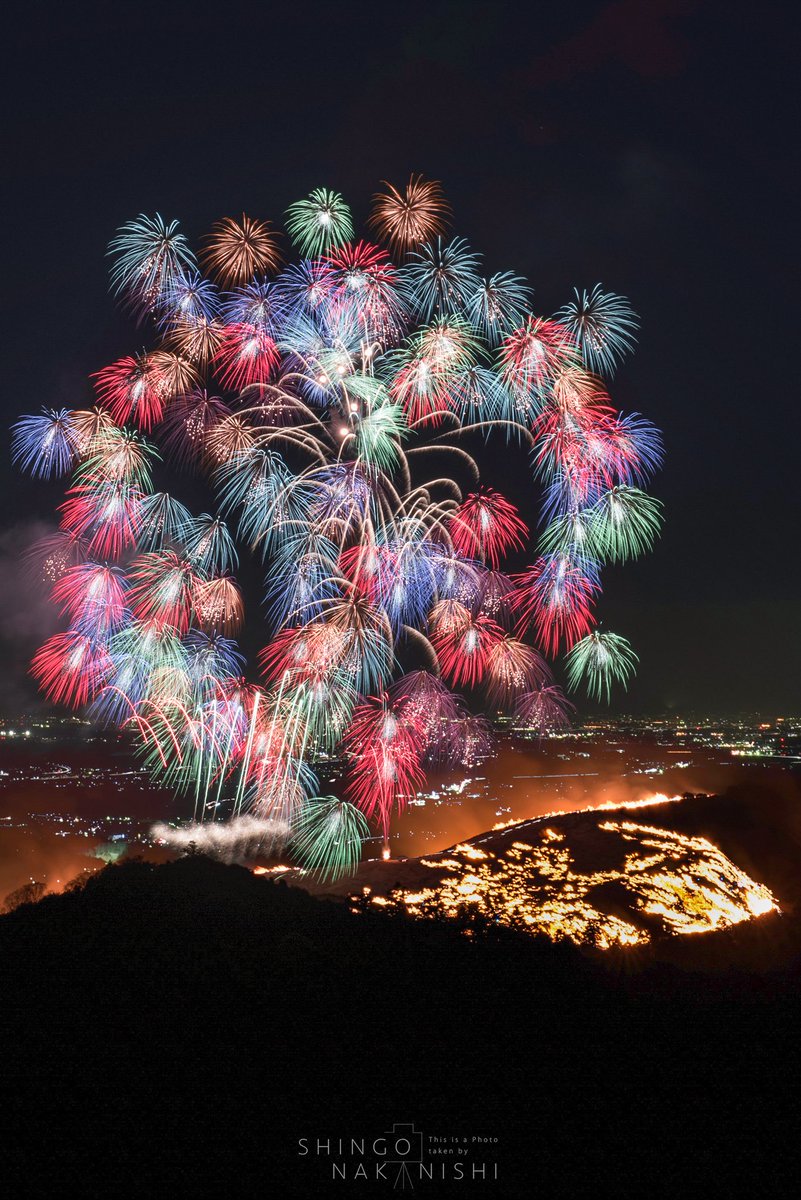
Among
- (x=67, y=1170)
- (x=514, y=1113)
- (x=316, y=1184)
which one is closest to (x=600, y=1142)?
(x=514, y=1113)

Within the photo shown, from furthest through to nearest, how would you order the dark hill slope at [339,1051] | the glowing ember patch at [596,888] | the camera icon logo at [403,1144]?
the glowing ember patch at [596,888]
the camera icon logo at [403,1144]
the dark hill slope at [339,1051]

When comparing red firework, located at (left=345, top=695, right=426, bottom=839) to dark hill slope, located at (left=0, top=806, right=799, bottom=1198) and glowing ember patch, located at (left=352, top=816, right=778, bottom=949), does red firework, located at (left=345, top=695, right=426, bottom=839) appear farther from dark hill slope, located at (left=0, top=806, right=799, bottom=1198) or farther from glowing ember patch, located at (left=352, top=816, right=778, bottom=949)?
dark hill slope, located at (left=0, top=806, right=799, bottom=1198)

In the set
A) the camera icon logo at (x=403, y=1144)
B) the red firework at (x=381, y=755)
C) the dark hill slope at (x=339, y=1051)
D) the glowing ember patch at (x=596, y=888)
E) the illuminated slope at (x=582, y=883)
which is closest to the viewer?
the dark hill slope at (x=339, y=1051)

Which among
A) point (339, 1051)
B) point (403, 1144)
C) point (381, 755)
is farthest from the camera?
point (381, 755)

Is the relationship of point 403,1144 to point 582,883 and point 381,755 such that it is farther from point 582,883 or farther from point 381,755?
point 381,755

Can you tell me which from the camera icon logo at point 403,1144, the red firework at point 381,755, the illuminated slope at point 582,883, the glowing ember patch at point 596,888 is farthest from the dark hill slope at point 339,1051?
the red firework at point 381,755

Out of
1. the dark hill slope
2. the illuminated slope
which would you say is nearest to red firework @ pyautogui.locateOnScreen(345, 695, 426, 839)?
the illuminated slope

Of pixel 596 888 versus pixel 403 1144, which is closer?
pixel 403 1144

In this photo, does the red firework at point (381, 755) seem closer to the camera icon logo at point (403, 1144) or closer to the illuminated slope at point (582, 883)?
the illuminated slope at point (582, 883)

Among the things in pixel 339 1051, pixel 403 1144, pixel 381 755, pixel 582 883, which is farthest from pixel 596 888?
pixel 381 755
